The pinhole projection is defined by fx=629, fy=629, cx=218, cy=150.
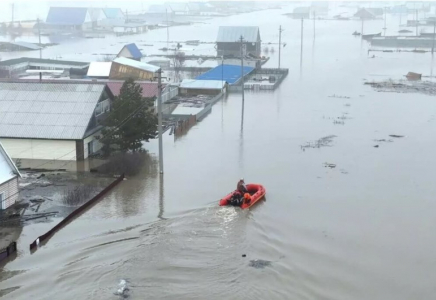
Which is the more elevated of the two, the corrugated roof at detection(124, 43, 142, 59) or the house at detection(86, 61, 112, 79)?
the corrugated roof at detection(124, 43, 142, 59)

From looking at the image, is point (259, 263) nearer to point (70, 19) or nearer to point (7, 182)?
point (7, 182)

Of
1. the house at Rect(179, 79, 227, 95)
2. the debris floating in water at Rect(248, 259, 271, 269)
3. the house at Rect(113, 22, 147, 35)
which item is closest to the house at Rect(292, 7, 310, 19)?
the house at Rect(113, 22, 147, 35)

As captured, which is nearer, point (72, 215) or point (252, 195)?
point (72, 215)

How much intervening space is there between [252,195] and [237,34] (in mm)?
17472

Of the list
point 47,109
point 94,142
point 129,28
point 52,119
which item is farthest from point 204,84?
point 129,28

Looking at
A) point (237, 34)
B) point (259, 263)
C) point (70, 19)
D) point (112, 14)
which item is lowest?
point (259, 263)

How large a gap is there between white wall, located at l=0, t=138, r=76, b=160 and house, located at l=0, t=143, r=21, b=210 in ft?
5.61

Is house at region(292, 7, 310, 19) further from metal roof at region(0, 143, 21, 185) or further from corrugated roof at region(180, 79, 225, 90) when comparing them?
metal roof at region(0, 143, 21, 185)

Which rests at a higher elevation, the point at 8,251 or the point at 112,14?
the point at 112,14

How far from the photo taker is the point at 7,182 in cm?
698

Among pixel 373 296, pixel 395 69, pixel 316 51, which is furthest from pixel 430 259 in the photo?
pixel 316 51

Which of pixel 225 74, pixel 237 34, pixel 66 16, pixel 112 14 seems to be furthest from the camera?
pixel 112 14

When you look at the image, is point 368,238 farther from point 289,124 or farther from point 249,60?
point 249,60

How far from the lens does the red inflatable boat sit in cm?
709
